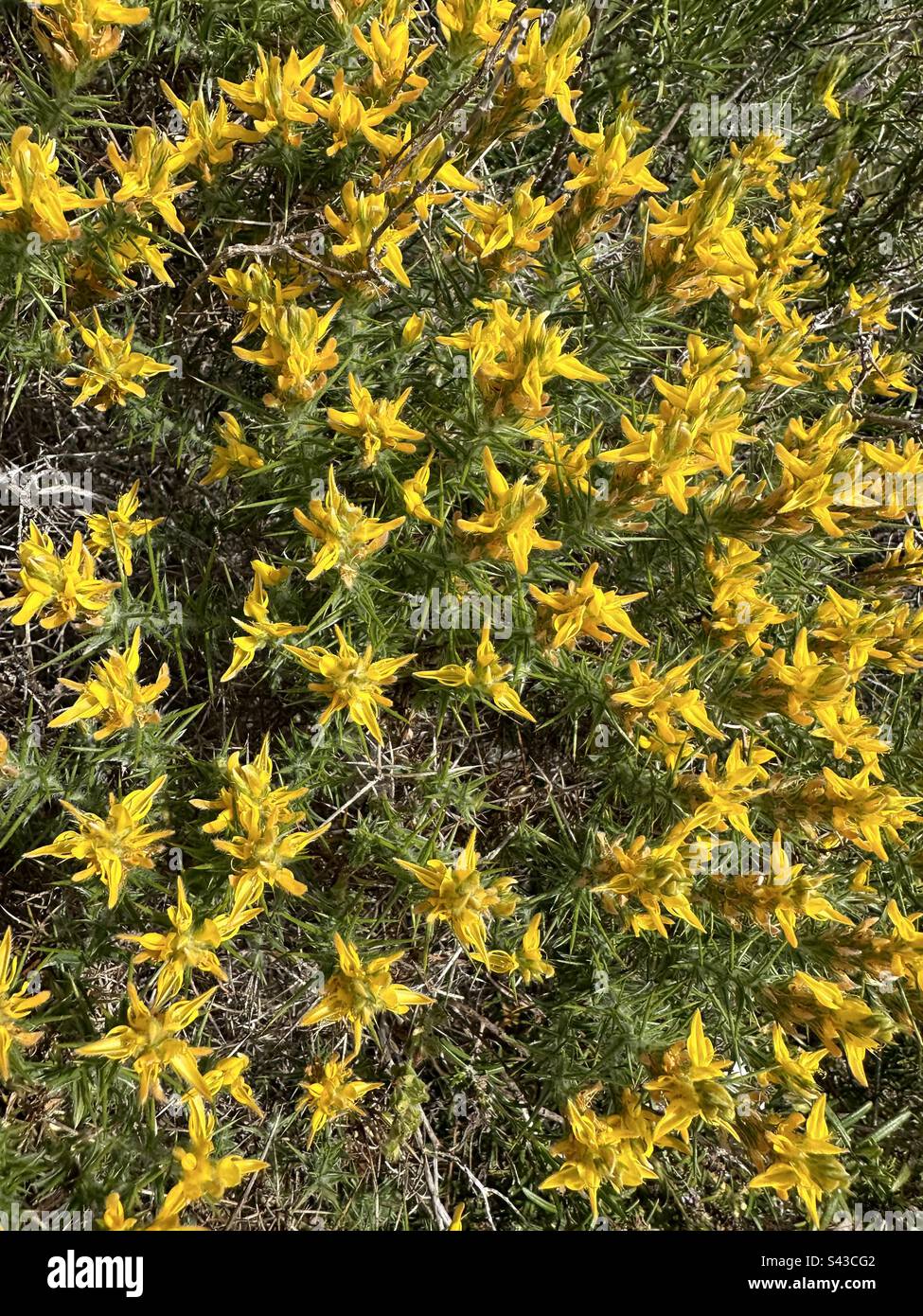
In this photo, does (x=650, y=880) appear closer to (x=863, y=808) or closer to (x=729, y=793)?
(x=729, y=793)

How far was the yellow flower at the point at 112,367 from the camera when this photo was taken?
211 cm

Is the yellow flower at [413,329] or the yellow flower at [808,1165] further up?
the yellow flower at [413,329]

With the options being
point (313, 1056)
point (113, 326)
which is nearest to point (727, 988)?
point (313, 1056)

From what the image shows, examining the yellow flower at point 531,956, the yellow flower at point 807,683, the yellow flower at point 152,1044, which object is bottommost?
the yellow flower at point 152,1044

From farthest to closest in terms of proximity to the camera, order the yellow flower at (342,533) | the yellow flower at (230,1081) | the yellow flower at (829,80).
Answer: the yellow flower at (829,80) < the yellow flower at (230,1081) < the yellow flower at (342,533)

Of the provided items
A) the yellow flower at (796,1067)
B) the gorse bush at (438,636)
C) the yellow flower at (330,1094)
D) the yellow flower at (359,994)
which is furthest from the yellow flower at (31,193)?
the yellow flower at (796,1067)

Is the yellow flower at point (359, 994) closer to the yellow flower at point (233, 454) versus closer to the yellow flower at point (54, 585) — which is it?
the yellow flower at point (54, 585)

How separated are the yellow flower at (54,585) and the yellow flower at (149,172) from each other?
0.79 metres

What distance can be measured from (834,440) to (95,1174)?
2.56 metres

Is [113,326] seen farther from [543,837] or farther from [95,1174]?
[95,1174]

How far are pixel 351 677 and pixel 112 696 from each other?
54 cm

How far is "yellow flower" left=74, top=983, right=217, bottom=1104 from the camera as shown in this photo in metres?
1.79

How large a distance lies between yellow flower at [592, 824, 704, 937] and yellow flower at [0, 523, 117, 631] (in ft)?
4.57

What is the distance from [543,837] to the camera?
8.13 ft
